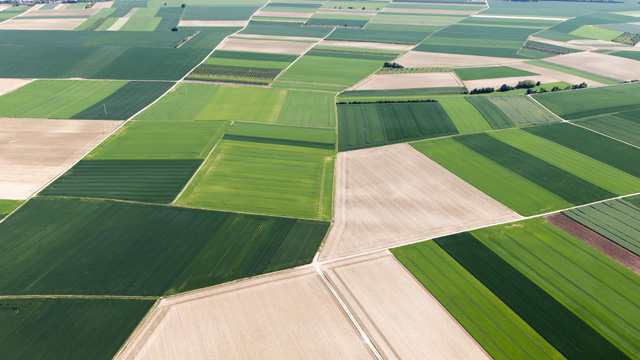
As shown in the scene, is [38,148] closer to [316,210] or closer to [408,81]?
[316,210]

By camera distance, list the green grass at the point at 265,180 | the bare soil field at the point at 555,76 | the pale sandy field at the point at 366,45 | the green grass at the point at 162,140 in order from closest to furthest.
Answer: the green grass at the point at 265,180
the green grass at the point at 162,140
the bare soil field at the point at 555,76
the pale sandy field at the point at 366,45

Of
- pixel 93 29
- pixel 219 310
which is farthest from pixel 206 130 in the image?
pixel 93 29

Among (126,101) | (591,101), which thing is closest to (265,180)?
(126,101)

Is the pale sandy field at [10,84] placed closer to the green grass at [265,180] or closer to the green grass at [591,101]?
the green grass at [265,180]

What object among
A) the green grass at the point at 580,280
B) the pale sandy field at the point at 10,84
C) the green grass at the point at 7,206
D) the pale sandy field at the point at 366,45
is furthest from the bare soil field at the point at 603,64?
the pale sandy field at the point at 10,84

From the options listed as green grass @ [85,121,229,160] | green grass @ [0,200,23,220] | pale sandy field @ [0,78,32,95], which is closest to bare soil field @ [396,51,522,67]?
green grass @ [85,121,229,160]

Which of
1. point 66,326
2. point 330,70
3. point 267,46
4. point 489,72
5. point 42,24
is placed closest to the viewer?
point 66,326

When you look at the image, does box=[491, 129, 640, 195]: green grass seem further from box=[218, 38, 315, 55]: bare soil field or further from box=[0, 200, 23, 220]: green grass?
box=[0, 200, 23, 220]: green grass
